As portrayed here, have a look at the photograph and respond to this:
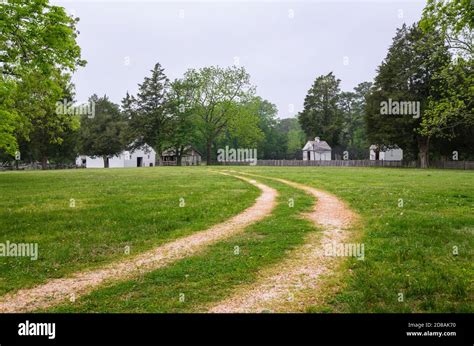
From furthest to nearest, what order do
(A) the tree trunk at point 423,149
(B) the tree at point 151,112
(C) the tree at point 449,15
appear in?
(B) the tree at point 151,112
(A) the tree trunk at point 423,149
(C) the tree at point 449,15

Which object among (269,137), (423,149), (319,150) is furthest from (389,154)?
(269,137)

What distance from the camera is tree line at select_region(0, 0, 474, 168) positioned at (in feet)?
59.3

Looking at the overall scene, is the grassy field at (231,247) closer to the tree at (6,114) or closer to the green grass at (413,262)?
the green grass at (413,262)

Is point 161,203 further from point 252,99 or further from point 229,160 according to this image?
point 229,160

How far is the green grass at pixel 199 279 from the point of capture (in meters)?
6.71

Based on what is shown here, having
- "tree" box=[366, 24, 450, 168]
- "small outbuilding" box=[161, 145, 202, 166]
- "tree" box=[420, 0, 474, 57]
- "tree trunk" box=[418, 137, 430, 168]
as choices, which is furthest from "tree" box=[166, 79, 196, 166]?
"tree" box=[420, 0, 474, 57]

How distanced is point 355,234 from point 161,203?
376 inches

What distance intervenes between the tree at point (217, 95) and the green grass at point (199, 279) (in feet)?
238

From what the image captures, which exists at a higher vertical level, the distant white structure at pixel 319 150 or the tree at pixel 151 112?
the tree at pixel 151 112

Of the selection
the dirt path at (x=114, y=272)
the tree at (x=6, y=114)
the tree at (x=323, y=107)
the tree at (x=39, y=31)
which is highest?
the tree at (x=323, y=107)

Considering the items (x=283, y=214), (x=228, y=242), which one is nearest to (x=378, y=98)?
(x=283, y=214)

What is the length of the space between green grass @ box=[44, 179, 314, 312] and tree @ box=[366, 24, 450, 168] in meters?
50.5

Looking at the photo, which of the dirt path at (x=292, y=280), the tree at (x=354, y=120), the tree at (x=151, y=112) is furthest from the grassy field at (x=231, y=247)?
the tree at (x=354, y=120)
